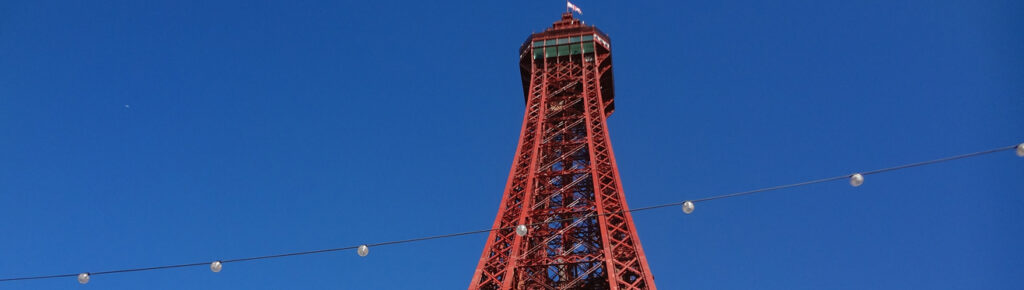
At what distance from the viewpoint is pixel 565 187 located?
1367 inches

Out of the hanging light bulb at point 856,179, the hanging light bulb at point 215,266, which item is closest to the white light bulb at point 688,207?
the hanging light bulb at point 856,179

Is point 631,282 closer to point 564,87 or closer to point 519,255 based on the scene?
point 519,255

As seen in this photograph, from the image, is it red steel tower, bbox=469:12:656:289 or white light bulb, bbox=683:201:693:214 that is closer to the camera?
white light bulb, bbox=683:201:693:214

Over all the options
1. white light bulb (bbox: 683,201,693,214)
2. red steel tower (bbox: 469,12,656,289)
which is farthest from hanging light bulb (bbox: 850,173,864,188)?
red steel tower (bbox: 469,12,656,289)

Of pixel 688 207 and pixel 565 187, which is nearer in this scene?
pixel 688 207

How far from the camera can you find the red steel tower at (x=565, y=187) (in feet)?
96.3

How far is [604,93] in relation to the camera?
4484 centimetres

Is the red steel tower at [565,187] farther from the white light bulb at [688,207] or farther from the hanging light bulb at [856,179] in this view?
the hanging light bulb at [856,179]

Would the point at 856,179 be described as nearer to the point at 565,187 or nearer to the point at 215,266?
the point at 215,266

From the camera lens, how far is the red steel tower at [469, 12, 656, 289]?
29.4 meters

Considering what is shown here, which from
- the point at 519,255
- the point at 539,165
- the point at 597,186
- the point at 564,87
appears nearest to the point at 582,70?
the point at 564,87

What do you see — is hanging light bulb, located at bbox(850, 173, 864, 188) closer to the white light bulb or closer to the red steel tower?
the white light bulb

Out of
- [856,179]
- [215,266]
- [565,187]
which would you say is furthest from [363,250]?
[565,187]

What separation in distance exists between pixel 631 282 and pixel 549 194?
23.4 ft
